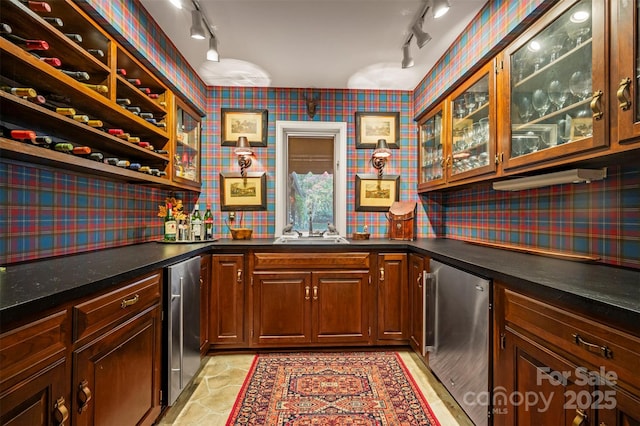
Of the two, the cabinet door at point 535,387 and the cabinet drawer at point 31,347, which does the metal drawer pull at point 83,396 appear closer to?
the cabinet drawer at point 31,347

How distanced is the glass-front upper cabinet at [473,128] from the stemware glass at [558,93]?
39 cm

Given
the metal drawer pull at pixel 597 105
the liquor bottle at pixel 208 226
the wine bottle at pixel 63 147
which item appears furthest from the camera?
the liquor bottle at pixel 208 226

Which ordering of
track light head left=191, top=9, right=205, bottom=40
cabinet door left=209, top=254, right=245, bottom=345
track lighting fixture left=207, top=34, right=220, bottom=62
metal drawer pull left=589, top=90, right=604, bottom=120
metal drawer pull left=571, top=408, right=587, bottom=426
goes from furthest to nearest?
cabinet door left=209, top=254, right=245, bottom=345 < track lighting fixture left=207, top=34, right=220, bottom=62 < track light head left=191, top=9, right=205, bottom=40 < metal drawer pull left=589, top=90, right=604, bottom=120 < metal drawer pull left=571, top=408, right=587, bottom=426

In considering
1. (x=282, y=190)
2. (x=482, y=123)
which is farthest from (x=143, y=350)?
(x=482, y=123)

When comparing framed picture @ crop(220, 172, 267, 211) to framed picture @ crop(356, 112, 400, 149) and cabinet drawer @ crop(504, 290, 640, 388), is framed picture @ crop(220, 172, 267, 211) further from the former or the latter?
cabinet drawer @ crop(504, 290, 640, 388)

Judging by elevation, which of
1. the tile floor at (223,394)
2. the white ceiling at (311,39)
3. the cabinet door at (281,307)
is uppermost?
the white ceiling at (311,39)

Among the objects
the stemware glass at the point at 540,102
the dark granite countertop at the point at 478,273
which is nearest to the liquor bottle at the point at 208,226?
the dark granite countertop at the point at 478,273

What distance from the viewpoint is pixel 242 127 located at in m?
3.24

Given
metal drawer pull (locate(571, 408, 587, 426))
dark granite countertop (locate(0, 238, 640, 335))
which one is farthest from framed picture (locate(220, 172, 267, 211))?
metal drawer pull (locate(571, 408, 587, 426))

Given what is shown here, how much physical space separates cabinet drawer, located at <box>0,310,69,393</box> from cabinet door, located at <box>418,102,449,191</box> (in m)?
2.56

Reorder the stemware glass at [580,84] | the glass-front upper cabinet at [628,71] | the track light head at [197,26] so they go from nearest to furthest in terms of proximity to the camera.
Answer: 1. the glass-front upper cabinet at [628,71]
2. the stemware glass at [580,84]
3. the track light head at [197,26]

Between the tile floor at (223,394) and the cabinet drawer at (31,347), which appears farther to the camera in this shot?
the tile floor at (223,394)

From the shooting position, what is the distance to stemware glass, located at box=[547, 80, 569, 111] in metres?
1.43

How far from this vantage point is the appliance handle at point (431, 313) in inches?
82.1
